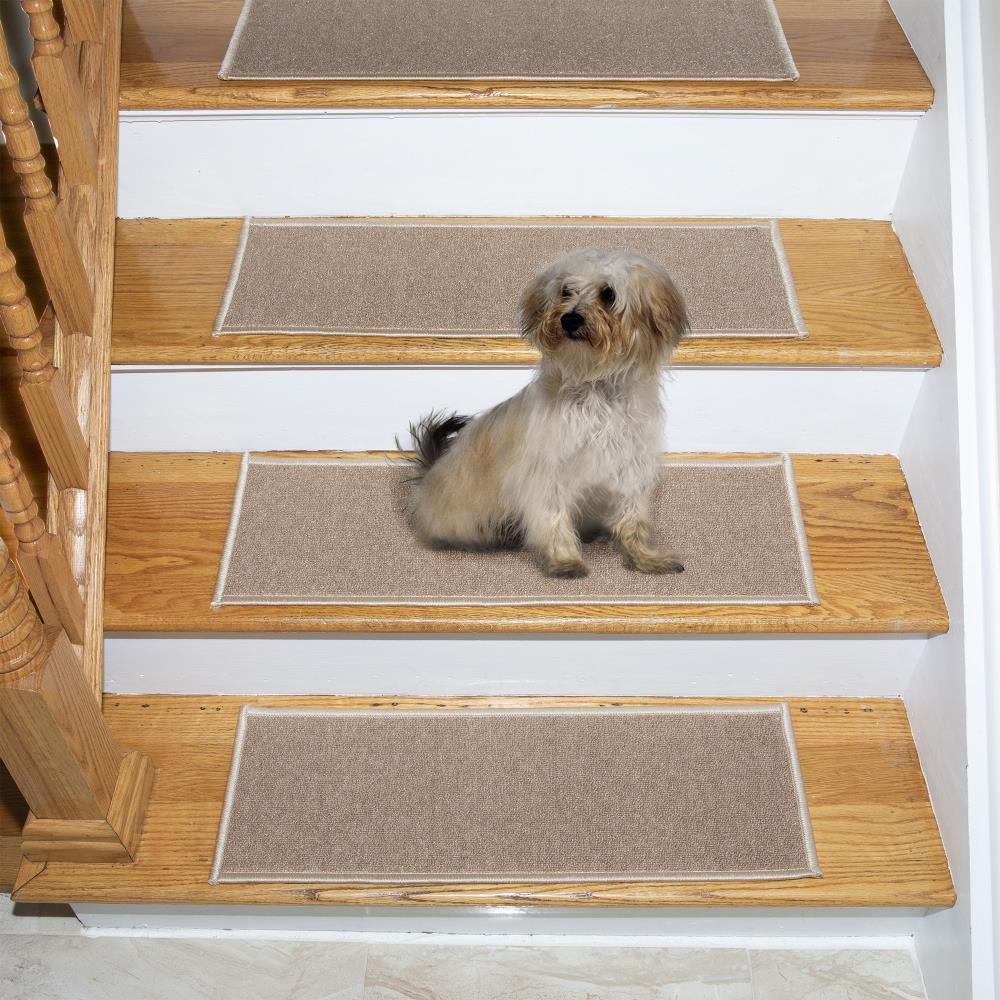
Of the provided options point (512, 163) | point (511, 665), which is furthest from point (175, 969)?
point (512, 163)

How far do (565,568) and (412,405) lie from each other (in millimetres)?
416

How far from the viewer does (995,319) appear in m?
1.74

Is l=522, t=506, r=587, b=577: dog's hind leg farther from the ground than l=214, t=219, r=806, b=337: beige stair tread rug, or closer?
closer

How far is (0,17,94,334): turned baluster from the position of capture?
1500 mm

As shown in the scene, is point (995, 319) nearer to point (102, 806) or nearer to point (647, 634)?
point (647, 634)

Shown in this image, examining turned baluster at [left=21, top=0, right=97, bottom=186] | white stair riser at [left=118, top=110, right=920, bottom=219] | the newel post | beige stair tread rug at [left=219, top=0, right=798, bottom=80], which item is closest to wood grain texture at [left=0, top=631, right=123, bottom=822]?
the newel post

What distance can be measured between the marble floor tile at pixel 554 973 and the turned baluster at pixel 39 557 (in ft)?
2.50

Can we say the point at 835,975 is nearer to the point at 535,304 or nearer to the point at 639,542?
the point at 639,542

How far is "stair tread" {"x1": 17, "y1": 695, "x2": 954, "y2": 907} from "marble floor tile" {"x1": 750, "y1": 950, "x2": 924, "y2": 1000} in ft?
0.53

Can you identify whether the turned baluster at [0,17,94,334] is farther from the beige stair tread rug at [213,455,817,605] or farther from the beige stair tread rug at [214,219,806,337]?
the beige stair tread rug at [213,455,817,605]

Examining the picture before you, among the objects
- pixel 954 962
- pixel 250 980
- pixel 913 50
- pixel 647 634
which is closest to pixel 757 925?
pixel 954 962

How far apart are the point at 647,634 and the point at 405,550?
436 mm

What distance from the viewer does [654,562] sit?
1890 mm

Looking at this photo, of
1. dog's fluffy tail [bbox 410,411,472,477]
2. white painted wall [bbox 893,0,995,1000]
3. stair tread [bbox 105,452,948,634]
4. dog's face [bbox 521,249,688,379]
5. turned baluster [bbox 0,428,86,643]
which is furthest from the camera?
dog's fluffy tail [bbox 410,411,472,477]
